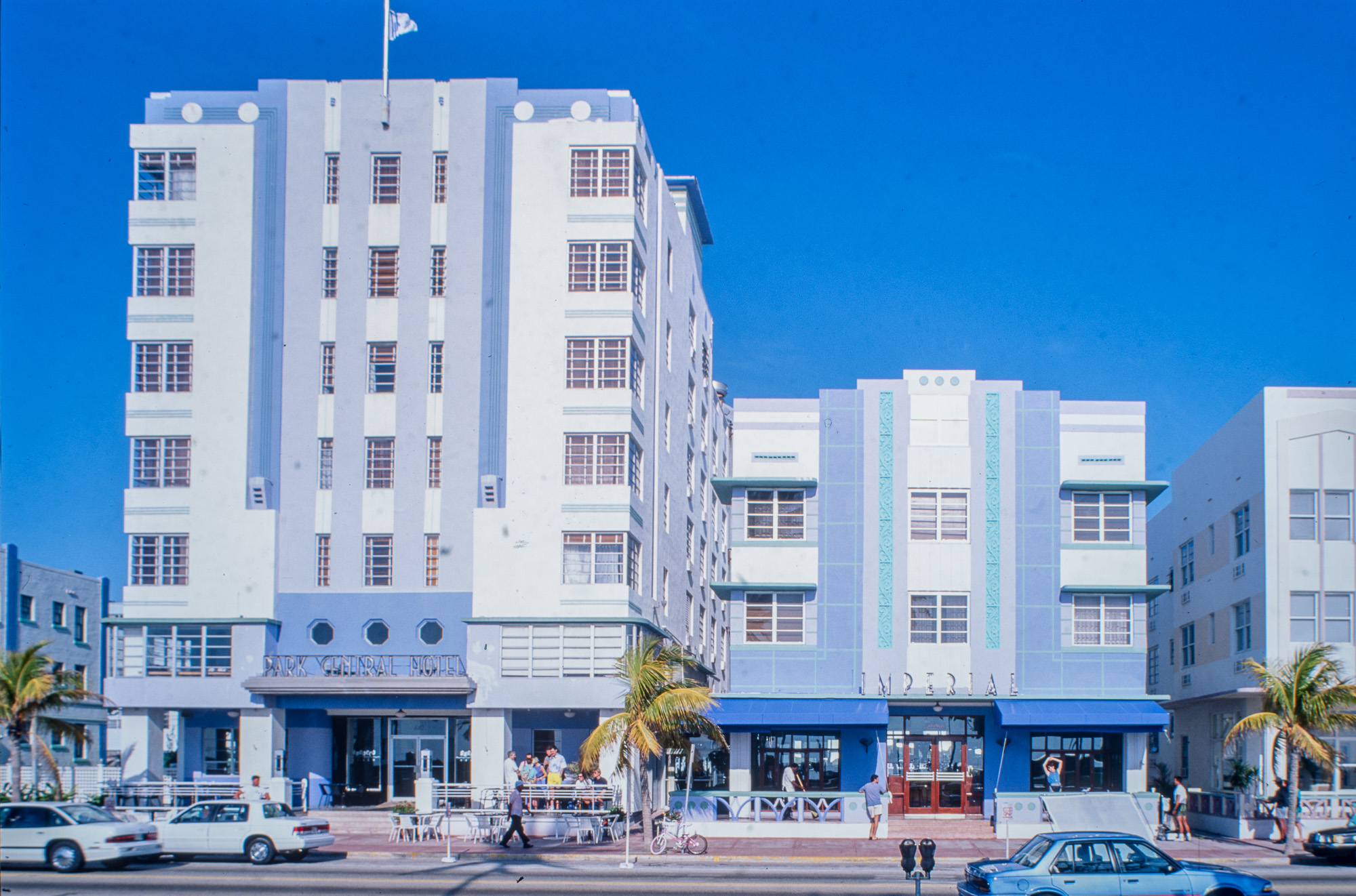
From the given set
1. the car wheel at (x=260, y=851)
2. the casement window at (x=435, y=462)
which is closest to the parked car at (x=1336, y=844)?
the car wheel at (x=260, y=851)

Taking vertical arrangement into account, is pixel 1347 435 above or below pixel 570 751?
above

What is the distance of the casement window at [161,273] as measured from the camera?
45000 mm

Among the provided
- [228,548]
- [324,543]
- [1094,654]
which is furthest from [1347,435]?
[228,548]

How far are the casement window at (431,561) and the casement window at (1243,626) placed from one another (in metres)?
26.5

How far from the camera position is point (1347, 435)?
40.2 meters

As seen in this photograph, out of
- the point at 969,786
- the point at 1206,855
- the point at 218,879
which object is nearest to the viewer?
the point at 218,879

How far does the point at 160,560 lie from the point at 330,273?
1131 cm

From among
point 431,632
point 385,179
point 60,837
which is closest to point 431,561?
point 431,632

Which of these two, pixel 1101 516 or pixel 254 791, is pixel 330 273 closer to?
pixel 254 791

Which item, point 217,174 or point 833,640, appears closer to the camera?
point 833,640

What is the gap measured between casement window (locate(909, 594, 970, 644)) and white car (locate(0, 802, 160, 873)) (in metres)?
22.7

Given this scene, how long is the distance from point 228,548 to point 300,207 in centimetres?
1203

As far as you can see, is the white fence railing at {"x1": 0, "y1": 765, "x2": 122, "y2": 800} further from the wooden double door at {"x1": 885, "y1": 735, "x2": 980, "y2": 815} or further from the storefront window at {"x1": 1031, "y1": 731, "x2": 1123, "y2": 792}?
the storefront window at {"x1": 1031, "y1": 731, "x2": 1123, "y2": 792}

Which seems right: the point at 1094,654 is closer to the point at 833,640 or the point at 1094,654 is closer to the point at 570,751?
the point at 833,640
